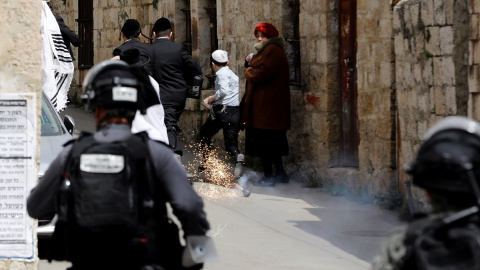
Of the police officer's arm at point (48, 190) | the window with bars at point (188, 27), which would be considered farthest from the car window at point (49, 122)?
the window with bars at point (188, 27)

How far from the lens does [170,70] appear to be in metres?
11.1

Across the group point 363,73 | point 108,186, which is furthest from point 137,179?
point 363,73

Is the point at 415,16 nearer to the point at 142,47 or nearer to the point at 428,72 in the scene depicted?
the point at 428,72

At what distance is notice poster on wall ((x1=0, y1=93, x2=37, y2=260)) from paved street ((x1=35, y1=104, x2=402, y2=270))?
1.50m

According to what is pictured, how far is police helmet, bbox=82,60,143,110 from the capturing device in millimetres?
4055

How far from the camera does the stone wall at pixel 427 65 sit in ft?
29.0

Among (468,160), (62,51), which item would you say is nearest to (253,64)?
(62,51)

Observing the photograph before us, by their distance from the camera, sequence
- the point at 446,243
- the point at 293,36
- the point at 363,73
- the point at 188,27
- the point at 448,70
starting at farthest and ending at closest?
the point at 188,27, the point at 293,36, the point at 363,73, the point at 448,70, the point at 446,243

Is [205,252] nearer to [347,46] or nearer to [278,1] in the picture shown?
[347,46]

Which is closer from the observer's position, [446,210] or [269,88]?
[446,210]

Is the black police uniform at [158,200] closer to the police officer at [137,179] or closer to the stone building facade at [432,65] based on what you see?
the police officer at [137,179]

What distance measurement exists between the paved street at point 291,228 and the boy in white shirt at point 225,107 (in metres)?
0.60

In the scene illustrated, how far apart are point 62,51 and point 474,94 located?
4.86 metres

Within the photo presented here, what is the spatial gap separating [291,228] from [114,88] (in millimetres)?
5757
